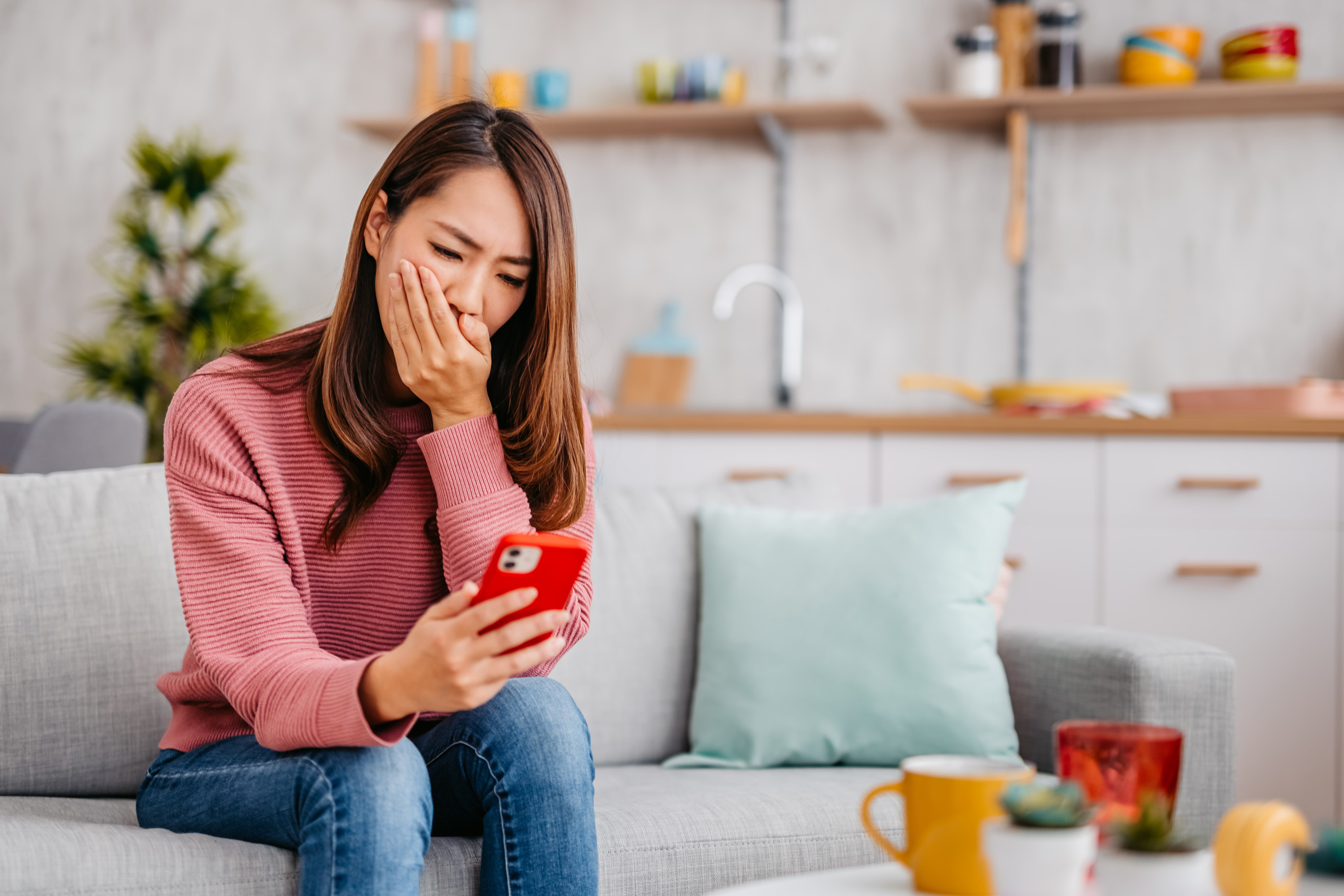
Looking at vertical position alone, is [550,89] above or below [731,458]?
above

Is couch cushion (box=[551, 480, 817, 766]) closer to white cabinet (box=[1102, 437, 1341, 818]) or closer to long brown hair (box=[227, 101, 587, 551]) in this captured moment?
long brown hair (box=[227, 101, 587, 551])

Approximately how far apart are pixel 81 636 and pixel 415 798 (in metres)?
0.60

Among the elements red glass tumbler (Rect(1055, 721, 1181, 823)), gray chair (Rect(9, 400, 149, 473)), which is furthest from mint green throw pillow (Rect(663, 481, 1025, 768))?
gray chair (Rect(9, 400, 149, 473))

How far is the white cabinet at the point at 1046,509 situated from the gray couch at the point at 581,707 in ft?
3.56

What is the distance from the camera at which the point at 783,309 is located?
11.6ft

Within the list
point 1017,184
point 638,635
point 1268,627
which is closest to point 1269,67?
point 1017,184

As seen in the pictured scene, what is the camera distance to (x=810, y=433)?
288cm

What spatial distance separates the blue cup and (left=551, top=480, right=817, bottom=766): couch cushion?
1.91 m

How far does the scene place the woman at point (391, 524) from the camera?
3.46ft

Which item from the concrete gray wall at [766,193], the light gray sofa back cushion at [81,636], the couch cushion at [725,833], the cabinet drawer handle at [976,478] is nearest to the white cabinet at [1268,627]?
the cabinet drawer handle at [976,478]

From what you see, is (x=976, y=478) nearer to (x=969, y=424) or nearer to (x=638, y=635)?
(x=969, y=424)

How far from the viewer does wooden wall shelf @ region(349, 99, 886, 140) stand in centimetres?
327

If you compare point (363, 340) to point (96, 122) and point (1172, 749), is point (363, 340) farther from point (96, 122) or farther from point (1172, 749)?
point (96, 122)

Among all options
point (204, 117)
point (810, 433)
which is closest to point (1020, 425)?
point (810, 433)
